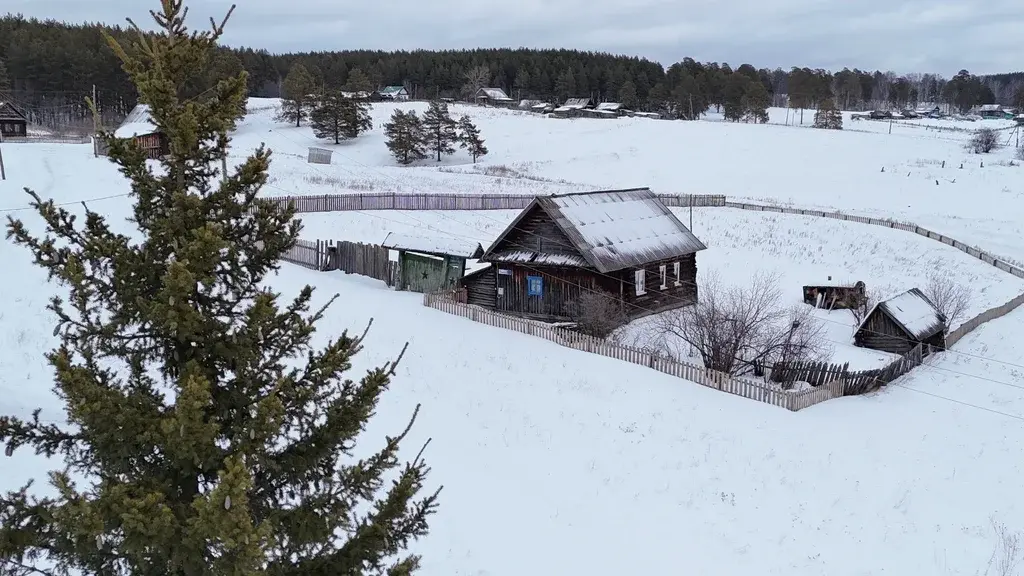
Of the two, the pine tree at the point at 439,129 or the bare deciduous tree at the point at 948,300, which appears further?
the pine tree at the point at 439,129

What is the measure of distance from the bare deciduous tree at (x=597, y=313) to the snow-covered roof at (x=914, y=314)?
886 centimetres

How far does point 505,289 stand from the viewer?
27.9 meters

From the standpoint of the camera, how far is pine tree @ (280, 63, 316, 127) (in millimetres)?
83100

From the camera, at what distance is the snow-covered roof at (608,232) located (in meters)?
25.8

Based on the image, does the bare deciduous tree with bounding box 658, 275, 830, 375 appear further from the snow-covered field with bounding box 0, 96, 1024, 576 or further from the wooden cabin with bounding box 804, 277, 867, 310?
the wooden cabin with bounding box 804, 277, 867, 310

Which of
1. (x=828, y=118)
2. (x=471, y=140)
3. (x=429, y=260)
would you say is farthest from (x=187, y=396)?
(x=828, y=118)

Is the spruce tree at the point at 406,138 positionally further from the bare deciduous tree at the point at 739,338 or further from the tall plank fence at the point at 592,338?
the bare deciduous tree at the point at 739,338

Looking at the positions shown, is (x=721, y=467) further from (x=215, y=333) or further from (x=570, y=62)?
(x=570, y=62)

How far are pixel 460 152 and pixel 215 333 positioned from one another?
2904 inches

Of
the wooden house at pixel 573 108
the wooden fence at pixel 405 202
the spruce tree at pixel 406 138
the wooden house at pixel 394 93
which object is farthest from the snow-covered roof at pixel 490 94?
the wooden fence at pixel 405 202

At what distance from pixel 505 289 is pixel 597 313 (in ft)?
15.1

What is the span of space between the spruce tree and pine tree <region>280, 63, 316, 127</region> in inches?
570

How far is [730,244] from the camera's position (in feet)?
138

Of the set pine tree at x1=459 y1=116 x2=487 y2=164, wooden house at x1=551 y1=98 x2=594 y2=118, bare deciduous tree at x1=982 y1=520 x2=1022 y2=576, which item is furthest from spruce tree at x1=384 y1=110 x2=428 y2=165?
bare deciduous tree at x1=982 y1=520 x2=1022 y2=576
